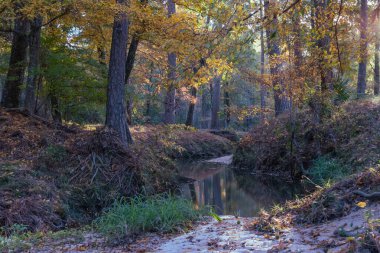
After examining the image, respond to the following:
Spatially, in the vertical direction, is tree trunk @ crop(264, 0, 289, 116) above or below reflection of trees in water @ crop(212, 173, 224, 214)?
above

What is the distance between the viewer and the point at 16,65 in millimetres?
13641

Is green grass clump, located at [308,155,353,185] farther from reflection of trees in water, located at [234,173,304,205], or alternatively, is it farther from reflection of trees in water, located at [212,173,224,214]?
reflection of trees in water, located at [212,173,224,214]

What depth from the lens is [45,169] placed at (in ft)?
33.2

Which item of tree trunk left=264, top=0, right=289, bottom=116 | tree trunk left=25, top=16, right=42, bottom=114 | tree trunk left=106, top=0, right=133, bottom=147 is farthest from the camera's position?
tree trunk left=25, top=16, right=42, bottom=114

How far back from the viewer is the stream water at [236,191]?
35.8 ft

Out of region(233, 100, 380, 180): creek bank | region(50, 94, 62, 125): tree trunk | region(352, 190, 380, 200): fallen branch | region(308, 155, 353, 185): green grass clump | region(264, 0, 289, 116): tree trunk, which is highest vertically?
region(264, 0, 289, 116): tree trunk

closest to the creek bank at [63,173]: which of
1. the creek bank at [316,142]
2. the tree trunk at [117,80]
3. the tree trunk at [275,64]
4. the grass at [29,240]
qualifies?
the tree trunk at [117,80]

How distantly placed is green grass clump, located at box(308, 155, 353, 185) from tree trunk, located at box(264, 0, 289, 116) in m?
2.69

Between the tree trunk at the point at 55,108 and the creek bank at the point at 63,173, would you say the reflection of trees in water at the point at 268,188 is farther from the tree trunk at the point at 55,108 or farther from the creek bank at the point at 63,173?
the tree trunk at the point at 55,108

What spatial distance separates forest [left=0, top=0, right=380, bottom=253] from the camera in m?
5.50

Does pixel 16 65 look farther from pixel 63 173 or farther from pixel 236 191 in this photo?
pixel 236 191

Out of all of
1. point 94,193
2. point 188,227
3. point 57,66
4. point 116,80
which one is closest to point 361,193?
point 188,227

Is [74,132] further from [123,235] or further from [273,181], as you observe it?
[123,235]

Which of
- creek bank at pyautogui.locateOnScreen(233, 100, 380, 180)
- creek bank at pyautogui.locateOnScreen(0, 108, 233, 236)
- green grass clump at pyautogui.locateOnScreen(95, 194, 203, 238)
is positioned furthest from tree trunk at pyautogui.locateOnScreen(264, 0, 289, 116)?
creek bank at pyautogui.locateOnScreen(0, 108, 233, 236)
